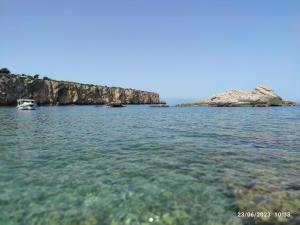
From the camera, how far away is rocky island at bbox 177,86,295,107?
147m

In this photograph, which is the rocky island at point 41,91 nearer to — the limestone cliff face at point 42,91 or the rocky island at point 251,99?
the limestone cliff face at point 42,91

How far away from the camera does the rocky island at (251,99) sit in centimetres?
14738

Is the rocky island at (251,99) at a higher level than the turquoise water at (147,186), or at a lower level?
higher

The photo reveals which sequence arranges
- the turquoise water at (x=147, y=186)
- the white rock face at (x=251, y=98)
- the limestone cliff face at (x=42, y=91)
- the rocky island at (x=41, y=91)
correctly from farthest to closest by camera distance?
1. the white rock face at (x=251, y=98)
2. the rocky island at (x=41, y=91)
3. the limestone cliff face at (x=42, y=91)
4. the turquoise water at (x=147, y=186)

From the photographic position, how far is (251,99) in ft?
493

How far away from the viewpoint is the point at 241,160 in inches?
608

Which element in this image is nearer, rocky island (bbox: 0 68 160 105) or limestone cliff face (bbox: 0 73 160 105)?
limestone cliff face (bbox: 0 73 160 105)

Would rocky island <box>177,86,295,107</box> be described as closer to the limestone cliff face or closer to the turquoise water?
the limestone cliff face

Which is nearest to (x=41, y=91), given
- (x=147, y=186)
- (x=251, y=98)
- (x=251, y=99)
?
(x=251, y=99)

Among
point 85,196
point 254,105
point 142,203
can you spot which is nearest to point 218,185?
point 142,203

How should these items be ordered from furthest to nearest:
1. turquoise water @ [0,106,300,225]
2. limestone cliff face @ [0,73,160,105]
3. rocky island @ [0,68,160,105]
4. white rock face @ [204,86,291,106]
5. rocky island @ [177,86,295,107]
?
white rock face @ [204,86,291,106], rocky island @ [177,86,295,107], rocky island @ [0,68,160,105], limestone cliff face @ [0,73,160,105], turquoise water @ [0,106,300,225]

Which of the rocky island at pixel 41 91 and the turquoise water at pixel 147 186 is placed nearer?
the turquoise water at pixel 147 186

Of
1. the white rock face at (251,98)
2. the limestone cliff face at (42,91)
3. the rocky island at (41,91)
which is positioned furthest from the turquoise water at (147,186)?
the white rock face at (251,98)

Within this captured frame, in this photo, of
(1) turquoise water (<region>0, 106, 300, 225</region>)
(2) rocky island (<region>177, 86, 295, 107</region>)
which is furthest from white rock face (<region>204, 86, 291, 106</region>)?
(1) turquoise water (<region>0, 106, 300, 225</region>)
